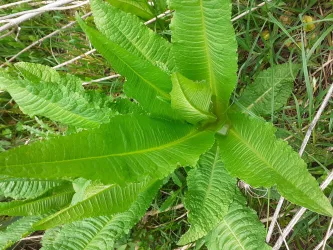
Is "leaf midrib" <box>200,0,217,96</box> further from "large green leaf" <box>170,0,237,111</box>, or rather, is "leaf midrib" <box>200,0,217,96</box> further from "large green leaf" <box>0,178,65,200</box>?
"large green leaf" <box>0,178,65,200</box>

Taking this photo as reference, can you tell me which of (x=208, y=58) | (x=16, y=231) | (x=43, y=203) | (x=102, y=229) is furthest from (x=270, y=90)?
(x=16, y=231)

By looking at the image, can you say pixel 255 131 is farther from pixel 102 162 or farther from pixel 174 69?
pixel 102 162

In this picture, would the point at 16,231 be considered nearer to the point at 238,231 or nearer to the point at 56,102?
the point at 56,102

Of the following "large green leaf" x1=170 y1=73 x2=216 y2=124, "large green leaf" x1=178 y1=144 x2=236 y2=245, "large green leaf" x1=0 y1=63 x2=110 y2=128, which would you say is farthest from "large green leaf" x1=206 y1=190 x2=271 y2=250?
"large green leaf" x1=0 y1=63 x2=110 y2=128

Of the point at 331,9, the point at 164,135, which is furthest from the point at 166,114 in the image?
the point at 331,9

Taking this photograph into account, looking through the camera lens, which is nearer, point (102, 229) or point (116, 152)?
point (116, 152)
